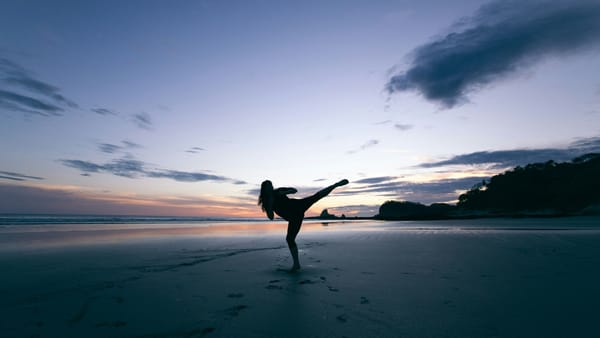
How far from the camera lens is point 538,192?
63062 millimetres

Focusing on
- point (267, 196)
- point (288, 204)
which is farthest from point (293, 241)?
point (267, 196)

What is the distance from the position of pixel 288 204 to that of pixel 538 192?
7800 centimetres

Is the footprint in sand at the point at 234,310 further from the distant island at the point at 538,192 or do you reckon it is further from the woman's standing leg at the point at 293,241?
the distant island at the point at 538,192

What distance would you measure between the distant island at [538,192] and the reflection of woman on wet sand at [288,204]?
52.4 metres

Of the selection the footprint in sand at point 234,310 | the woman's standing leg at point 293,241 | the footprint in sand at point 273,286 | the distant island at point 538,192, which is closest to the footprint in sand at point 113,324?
the footprint in sand at point 234,310

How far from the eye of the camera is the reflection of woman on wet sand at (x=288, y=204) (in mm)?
6422

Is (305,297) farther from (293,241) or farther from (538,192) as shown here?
(538,192)

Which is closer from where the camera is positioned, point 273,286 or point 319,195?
point 273,286

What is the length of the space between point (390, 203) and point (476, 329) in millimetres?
102895

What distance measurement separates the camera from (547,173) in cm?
6731

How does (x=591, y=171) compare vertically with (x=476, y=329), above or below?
above

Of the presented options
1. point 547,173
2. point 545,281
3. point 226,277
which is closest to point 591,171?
point 547,173

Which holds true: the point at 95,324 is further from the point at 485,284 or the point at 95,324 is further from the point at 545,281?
the point at 545,281

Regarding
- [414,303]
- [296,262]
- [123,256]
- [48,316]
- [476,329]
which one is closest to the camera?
[476,329]
